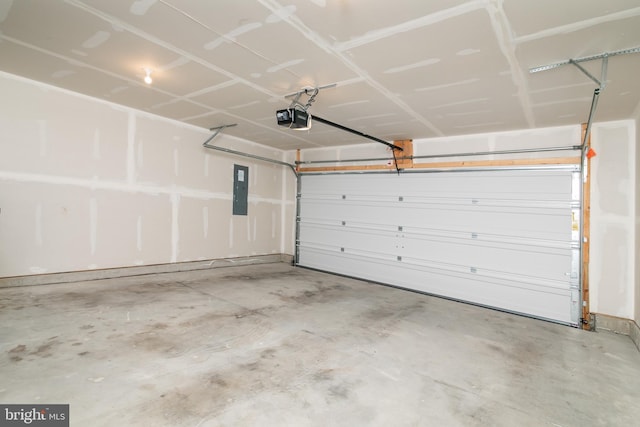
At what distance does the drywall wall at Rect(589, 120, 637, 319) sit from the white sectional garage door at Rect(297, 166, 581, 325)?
0.21 m

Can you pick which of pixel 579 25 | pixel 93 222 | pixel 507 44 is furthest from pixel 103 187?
pixel 579 25

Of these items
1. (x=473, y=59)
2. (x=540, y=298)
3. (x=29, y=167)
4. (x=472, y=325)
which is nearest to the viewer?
(x=473, y=59)

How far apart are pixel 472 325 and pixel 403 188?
8.79 feet

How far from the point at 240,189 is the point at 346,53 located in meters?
4.41

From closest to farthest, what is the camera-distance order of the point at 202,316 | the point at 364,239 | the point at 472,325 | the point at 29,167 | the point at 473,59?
the point at 473,59
the point at 202,316
the point at 472,325
the point at 29,167
the point at 364,239

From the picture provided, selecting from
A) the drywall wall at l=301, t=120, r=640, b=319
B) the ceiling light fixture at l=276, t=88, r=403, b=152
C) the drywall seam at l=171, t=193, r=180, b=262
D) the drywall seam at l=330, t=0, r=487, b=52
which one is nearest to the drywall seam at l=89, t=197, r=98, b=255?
the drywall seam at l=171, t=193, r=180, b=262

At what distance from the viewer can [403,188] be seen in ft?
18.7

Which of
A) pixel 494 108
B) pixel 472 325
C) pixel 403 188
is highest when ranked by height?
pixel 494 108

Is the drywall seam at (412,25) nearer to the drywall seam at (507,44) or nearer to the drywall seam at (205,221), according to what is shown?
the drywall seam at (507,44)

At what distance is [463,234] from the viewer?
5016 millimetres

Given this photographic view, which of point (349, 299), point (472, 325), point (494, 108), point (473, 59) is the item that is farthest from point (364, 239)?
point (473, 59)

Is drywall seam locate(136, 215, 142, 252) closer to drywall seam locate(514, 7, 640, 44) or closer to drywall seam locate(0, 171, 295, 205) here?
drywall seam locate(0, 171, 295, 205)

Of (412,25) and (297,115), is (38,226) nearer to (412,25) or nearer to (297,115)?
(297,115)

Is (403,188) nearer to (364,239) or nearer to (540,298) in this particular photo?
A: (364,239)
